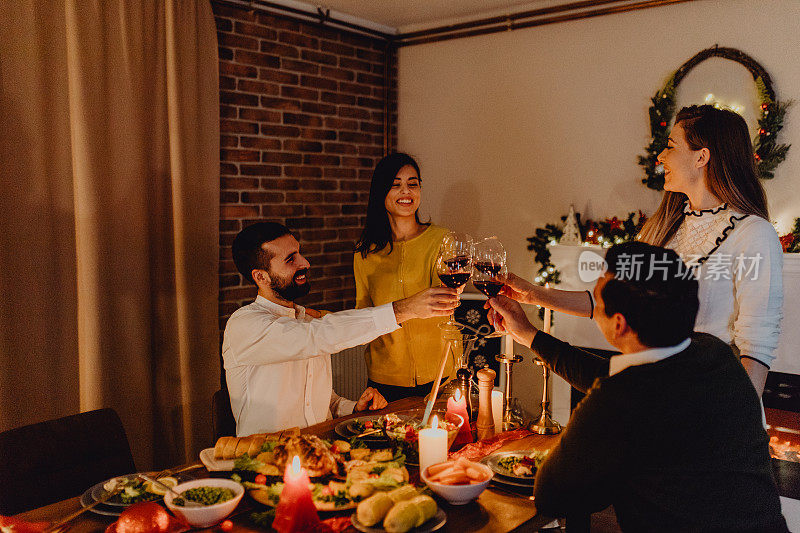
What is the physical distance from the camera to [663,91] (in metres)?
3.58

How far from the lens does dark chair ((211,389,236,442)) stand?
2354mm

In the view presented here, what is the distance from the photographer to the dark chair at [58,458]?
73.3 inches

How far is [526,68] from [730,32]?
1153 millimetres

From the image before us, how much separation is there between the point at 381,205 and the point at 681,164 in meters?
1.31

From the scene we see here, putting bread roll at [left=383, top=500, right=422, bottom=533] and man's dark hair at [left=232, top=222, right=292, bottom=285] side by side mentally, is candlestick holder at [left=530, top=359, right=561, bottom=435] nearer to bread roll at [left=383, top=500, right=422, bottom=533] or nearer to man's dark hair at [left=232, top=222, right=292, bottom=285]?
bread roll at [left=383, top=500, right=422, bottom=533]

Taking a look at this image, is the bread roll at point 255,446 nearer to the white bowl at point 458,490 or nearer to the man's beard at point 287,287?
the white bowl at point 458,490

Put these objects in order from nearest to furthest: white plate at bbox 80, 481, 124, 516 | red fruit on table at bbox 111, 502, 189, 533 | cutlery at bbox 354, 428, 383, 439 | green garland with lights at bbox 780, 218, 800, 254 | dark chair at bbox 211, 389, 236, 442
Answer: red fruit on table at bbox 111, 502, 189, 533 < white plate at bbox 80, 481, 124, 516 < cutlery at bbox 354, 428, 383, 439 < dark chair at bbox 211, 389, 236, 442 < green garland with lights at bbox 780, 218, 800, 254

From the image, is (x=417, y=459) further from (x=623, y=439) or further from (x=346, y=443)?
(x=623, y=439)

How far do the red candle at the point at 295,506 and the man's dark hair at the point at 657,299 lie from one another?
776mm

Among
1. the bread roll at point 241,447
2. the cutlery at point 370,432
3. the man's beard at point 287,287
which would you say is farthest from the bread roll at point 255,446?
the man's beard at point 287,287

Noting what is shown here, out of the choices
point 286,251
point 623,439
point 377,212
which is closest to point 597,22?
point 377,212

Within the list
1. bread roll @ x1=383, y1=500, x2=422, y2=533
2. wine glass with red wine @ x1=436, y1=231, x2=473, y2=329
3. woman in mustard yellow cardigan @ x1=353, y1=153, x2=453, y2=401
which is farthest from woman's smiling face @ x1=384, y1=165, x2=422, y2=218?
bread roll @ x1=383, y1=500, x2=422, y2=533

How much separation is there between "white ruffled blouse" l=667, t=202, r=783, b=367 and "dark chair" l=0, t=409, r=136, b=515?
1.93 metres

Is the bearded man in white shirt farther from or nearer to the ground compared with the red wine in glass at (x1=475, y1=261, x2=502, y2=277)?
nearer to the ground
